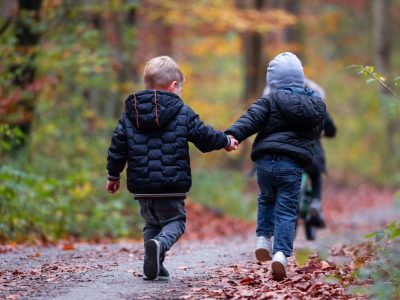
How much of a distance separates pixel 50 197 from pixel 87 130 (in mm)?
5881

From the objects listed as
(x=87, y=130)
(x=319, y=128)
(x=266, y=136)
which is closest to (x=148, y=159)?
(x=266, y=136)

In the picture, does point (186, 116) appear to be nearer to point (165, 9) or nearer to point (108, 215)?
point (108, 215)

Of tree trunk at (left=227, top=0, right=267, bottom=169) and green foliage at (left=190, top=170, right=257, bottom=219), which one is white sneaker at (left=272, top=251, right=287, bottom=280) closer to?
green foliage at (left=190, top=170, right=257, bottom=219)

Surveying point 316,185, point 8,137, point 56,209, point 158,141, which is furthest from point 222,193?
point 158,141

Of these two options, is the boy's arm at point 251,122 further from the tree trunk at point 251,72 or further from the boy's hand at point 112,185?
the tree trunk at point 251,72

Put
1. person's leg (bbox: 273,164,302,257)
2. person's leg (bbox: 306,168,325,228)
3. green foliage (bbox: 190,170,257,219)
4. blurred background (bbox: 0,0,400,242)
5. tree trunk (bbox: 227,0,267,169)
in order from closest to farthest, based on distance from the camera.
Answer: person's leg (bbox: 273,164,302,257), person's leg (bbox: 306,168,325,228), blurred background (bbox: 0,0,400,242), green foliage (bbox: 190,170,257,219), tree trunk (bbox: 227,0,267,169)

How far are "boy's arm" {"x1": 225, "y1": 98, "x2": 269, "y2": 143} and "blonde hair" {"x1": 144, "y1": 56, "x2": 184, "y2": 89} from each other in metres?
0.64

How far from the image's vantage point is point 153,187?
5957 millimetres

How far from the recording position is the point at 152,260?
227 inches

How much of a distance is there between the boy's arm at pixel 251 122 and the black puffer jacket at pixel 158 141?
0.89 ft

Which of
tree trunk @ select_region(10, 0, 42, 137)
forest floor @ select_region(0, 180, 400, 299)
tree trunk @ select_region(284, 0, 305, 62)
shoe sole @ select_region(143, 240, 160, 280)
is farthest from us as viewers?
tree trunk @ select_region(284, 0, 305, 62)

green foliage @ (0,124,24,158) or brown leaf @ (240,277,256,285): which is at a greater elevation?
green foliage @ (0,124,24,158)

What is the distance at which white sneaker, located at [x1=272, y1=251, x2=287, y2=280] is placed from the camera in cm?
587

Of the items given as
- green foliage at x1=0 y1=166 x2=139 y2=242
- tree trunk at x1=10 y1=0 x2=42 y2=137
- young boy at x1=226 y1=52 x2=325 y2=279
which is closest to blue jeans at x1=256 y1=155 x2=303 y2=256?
young boy at x1=226 y1=52 x2=325 y2=279
